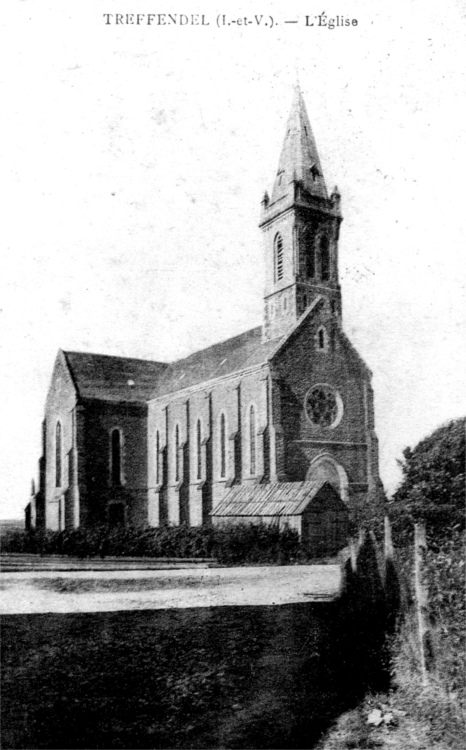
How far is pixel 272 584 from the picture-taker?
414 inches

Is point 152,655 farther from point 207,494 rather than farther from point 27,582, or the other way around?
point 207,494

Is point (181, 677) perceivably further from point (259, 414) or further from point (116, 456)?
point (259, 414)

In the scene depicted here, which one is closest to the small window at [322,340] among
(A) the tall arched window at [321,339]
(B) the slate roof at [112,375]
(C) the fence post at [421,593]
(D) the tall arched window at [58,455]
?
(A) the tall arched window at [321,339]

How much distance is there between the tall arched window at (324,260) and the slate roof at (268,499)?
12.1 ft

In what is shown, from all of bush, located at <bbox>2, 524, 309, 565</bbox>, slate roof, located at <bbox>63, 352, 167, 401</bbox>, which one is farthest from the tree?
slate roof, located at <bbox>63, 352, 167, 401</bbox>

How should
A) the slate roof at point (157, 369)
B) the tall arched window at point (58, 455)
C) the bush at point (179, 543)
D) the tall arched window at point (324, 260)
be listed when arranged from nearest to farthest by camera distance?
the tall arched window at point (58, 455), the bush at point (179, 543), the slate roof at point (157, 369), the tall arched window at point (324, 260)

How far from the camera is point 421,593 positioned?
9836mm

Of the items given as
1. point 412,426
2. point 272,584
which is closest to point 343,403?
point 412,426

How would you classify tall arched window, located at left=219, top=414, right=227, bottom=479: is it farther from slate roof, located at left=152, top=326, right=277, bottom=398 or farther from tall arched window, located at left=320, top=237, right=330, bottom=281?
tall arched window, located at left=320, top=237, right=330, bottom=281

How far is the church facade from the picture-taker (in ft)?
36.2

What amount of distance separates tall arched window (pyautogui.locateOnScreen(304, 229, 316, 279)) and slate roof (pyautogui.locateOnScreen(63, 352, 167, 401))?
125 inches

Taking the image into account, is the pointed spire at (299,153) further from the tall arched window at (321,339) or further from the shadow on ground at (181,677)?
the shadow on ground at (181,677)

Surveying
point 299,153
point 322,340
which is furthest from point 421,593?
point 299,153

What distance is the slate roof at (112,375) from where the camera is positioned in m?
11.2
